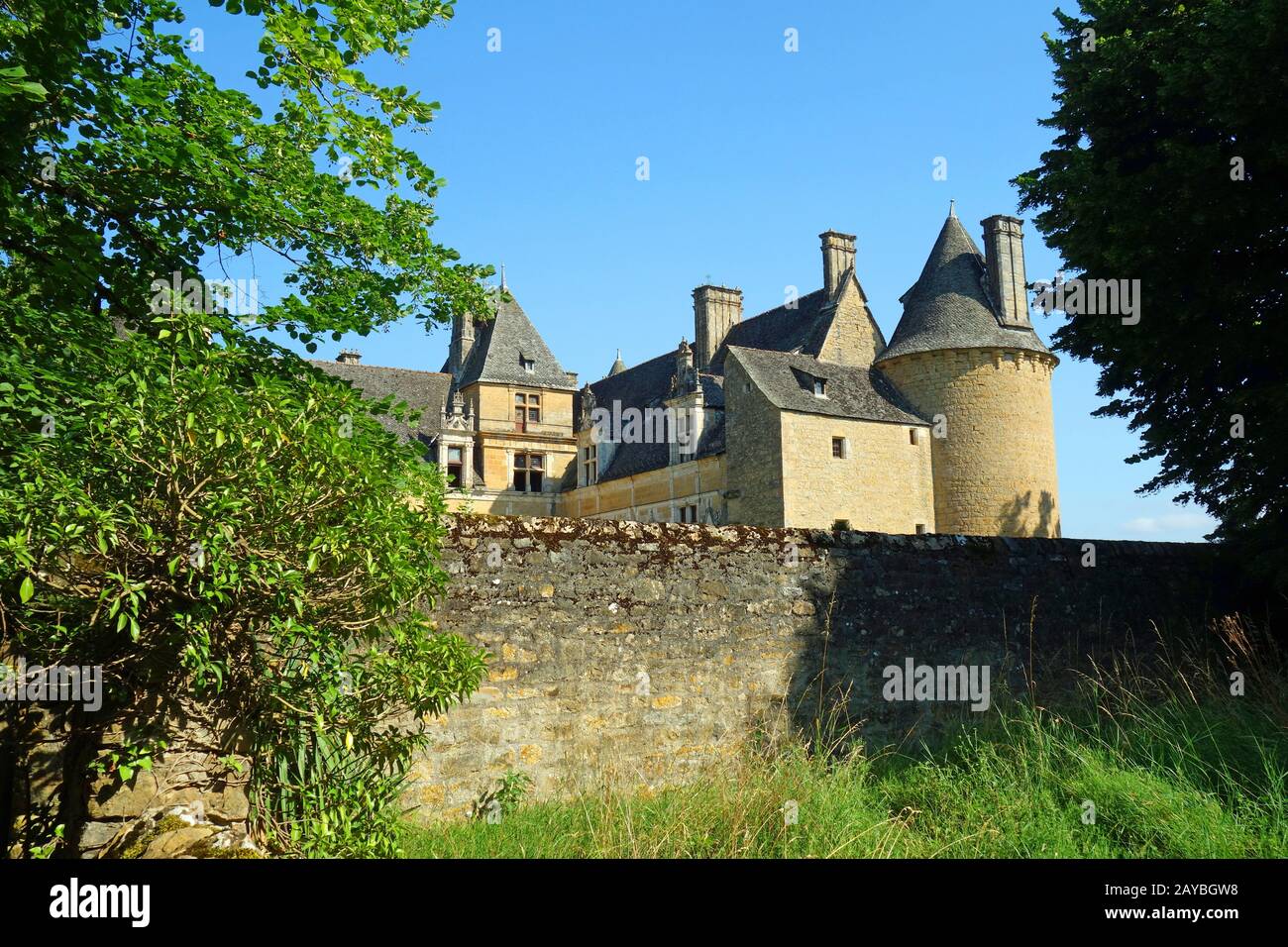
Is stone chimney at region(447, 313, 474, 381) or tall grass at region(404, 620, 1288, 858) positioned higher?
stone chimney at region(447, 313, 474, 381)

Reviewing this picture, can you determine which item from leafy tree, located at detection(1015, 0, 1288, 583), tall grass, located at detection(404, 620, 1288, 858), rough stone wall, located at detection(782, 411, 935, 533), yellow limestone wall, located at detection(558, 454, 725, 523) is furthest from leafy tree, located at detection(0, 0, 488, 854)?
yellow limestone wall, located at detection(558, 454, 725, 523)

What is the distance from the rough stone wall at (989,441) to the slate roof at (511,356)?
15966 millimetres

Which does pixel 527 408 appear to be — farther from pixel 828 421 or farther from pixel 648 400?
pixel 828 421

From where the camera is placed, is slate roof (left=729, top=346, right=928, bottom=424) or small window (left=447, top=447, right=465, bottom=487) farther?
small window (left=447, top=447, right=465, bottom=487)

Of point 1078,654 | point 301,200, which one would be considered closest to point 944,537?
point 1078,654

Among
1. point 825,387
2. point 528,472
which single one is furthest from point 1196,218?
point 528,472

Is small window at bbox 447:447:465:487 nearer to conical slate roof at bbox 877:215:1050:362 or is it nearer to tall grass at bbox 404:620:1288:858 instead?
conical slate roof at bbox 877:215:1050:362

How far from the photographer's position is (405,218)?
9.05 meters

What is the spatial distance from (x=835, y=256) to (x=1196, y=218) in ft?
86.8

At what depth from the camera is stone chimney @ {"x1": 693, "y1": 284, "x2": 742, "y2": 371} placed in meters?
39.2

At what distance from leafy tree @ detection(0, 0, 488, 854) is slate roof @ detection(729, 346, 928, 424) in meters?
20.7

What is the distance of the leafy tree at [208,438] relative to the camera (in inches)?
199

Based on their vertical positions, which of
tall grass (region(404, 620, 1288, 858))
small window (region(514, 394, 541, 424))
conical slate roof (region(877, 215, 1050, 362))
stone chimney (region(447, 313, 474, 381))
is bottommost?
tall grass (region(404, 620, 1288, 858))

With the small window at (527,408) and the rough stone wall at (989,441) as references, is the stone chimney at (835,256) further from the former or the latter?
the small window at (527,408)
